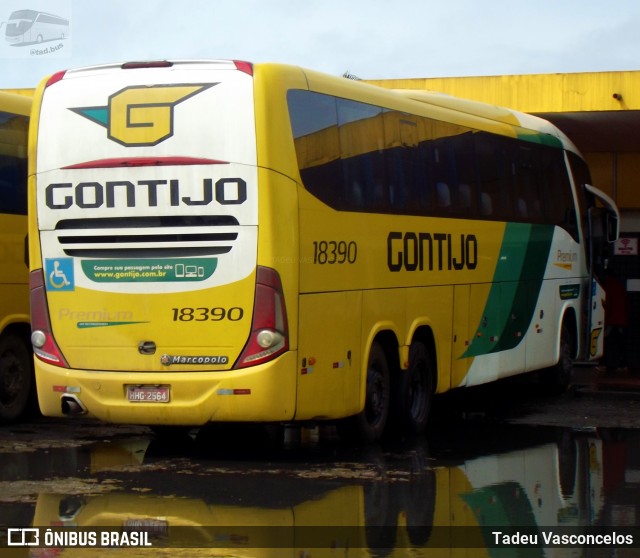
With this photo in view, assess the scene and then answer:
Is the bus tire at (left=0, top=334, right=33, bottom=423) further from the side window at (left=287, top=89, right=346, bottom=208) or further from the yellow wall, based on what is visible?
the yellow wall

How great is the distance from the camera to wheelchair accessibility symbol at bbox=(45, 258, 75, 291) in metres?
11.9

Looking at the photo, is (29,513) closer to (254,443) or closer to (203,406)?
(203,406)

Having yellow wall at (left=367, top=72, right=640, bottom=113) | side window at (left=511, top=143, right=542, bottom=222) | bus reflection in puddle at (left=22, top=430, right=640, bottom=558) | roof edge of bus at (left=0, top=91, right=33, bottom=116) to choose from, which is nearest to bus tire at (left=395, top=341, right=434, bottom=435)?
bus reflection in puddle at (left=22, top=430, right=640, bottom=558)

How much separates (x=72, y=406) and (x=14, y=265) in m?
3.22

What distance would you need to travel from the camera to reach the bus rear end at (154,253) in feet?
37.2

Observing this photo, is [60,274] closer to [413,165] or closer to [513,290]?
[413,165]

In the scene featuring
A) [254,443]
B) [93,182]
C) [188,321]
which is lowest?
[254,443]

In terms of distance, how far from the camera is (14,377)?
49.2 ft

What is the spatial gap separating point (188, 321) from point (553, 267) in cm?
792

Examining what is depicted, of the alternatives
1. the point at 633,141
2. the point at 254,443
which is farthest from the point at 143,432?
the point at 633,141

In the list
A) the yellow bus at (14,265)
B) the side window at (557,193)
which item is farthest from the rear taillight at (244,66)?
the side window at (557,193)

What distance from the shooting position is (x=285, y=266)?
11375mm

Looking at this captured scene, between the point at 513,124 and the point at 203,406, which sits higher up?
the point at 513,124

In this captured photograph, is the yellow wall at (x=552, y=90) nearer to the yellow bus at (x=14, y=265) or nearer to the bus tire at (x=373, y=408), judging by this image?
the yellow bus at (x=14, y=265)
